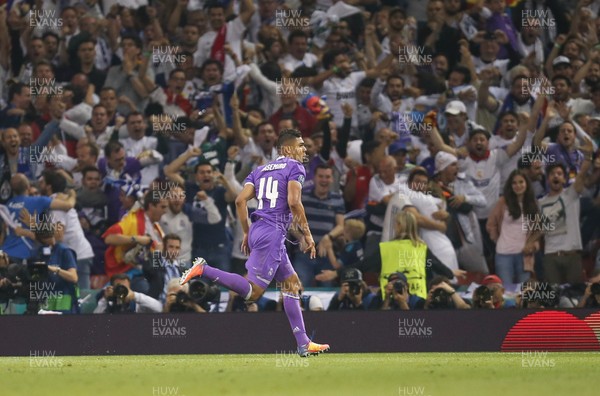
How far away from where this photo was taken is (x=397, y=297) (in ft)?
48.5

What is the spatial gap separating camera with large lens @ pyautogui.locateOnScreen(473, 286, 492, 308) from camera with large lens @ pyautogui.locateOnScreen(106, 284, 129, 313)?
4.72 m

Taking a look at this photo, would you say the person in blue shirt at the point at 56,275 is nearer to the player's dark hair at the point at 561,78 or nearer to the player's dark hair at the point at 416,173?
the player's dark hair at the point at 416,173

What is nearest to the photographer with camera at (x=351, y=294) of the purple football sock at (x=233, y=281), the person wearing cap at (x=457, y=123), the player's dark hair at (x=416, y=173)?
the player's dark hair at (x=416, y=173)

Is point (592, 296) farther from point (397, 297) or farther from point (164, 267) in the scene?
point (164, 267)

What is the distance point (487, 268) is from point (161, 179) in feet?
16.2

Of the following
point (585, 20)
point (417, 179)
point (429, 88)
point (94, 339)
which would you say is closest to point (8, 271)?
point (94, 339)

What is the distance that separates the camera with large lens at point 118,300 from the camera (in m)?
14.9

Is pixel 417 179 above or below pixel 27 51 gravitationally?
below

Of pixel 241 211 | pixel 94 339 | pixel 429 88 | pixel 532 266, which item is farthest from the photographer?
pixel 429 88

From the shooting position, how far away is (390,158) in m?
16.1

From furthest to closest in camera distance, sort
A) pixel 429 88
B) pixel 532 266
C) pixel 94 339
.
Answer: pixel 429 88 → pixel 532 266 → pixel 94 339

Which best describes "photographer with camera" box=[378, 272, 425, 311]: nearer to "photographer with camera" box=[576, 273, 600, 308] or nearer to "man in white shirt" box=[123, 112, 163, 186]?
"photographer with camera" box=[576, 273, 600, 308]

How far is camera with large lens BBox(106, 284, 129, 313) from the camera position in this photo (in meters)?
14.9

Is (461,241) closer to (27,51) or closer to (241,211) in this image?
(241,211)
